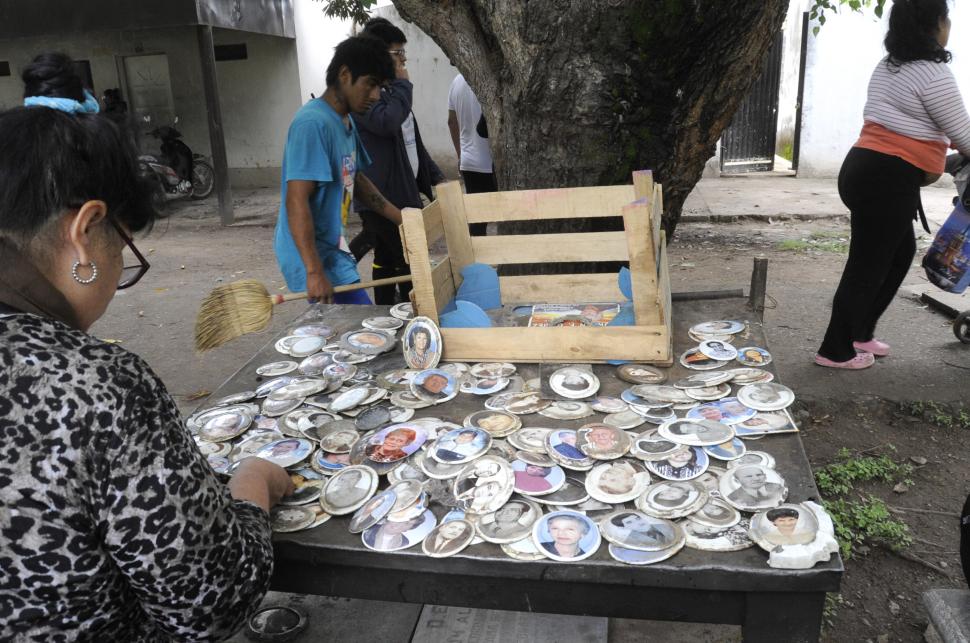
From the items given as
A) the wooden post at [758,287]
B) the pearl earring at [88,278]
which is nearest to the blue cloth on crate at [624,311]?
the wooden post at [758,287]

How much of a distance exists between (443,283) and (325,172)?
2.45ft

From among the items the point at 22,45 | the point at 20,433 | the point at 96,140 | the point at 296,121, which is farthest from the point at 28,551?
the point at 22,45

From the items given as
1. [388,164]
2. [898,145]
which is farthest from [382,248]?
[898,145]

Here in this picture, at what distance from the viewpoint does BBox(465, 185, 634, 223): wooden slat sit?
2268 millimetres

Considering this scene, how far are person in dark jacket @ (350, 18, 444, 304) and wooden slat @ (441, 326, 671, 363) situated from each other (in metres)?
2.04

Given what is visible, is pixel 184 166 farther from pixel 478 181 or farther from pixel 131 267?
pixel 131 267

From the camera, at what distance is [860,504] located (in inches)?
106

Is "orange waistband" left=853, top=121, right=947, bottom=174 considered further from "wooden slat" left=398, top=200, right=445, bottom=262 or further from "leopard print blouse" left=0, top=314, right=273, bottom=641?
"leopard print blouse" left=0, top=314, right=273, bottom=641

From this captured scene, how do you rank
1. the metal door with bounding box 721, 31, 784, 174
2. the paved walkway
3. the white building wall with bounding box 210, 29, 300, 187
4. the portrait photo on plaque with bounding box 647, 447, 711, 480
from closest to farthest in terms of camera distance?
the portrait photo on plaque with bounding box 647, 447, 711, 480 → the paved walkway → the metal door with bounding box 721, 31, 784, 174 → the white building wall with bounding box 210, 29, 300, 187

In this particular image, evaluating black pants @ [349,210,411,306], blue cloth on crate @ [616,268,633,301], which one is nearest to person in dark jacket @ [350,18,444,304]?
black pants @ [349,210,411,306]

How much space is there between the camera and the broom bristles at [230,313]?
2.21m

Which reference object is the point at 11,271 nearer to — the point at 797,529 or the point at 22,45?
the point at 797,529

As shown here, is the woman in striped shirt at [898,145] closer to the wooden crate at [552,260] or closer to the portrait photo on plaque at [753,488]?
the wooden crate at [552,260]

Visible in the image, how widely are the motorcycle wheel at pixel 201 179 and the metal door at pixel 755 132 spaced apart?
7.80 meters
